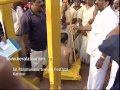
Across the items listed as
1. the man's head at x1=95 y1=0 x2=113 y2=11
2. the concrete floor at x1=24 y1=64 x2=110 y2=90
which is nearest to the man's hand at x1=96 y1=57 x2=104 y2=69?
the man's head at x1=95 y1=0 x2=113 y2=11

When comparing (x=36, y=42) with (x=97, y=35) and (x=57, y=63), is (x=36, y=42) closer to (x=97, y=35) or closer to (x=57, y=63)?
(x=97, y=35)

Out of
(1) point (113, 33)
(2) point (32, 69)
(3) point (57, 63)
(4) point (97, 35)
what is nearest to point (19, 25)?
(2) point (32, 69)

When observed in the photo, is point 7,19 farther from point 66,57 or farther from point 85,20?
point 85,20

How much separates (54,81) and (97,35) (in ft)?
3.44

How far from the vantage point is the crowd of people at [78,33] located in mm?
3414

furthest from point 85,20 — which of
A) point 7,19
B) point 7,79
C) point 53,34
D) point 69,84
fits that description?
point 7,79

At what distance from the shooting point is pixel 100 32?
3477 millimetres

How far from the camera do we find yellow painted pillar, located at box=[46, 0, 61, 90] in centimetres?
248

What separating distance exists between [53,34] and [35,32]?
2001 mm

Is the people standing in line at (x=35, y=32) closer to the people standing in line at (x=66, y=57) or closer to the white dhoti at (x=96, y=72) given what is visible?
the people standing in line at (x=66, y=57)

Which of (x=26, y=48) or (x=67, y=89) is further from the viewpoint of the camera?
(x=26, y=48)

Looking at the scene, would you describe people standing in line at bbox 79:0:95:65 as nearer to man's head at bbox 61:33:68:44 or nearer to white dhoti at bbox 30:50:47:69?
man's head at bbox 61:33:68:44

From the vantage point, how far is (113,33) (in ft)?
6.77

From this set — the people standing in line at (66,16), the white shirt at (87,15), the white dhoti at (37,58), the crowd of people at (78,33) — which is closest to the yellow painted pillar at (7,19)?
the crowd of people at (78,33)
